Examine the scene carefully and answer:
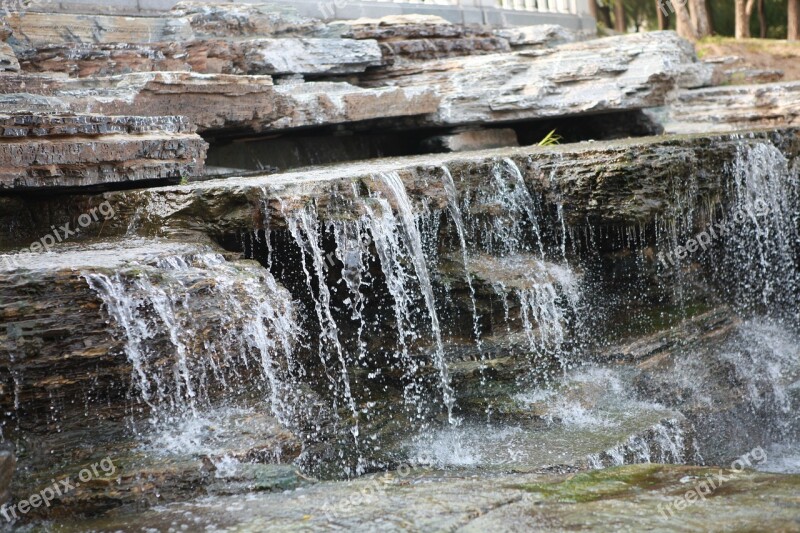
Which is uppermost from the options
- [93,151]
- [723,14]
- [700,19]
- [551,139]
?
[723,14]

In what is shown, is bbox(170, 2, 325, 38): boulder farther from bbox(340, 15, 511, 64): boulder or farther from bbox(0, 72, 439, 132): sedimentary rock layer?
bbox(0, 72, 439, 132): sedimentary rock layer

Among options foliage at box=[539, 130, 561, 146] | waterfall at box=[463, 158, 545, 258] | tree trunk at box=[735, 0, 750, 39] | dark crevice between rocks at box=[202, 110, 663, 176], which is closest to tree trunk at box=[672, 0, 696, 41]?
tree trunk at box=[735, 0, 750, 39]

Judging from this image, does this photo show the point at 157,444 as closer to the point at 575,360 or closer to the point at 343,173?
the point at 343,173

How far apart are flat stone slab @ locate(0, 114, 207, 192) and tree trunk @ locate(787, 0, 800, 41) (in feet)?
43.0

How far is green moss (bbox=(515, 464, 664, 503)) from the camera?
4895 mm

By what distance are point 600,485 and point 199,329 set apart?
8.49 feet

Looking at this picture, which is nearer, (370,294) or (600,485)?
(600,485)

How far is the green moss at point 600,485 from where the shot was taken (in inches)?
193

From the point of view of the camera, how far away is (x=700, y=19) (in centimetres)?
1689

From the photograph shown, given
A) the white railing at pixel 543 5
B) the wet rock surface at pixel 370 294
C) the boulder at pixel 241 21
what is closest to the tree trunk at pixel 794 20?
the white railing at pixel 543 5

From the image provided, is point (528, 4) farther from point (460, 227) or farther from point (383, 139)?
point (460, 227)

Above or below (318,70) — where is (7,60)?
above

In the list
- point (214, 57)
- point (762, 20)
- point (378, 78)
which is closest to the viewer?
point (214, 57)

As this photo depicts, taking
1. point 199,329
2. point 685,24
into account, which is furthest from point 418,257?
point 685,24
